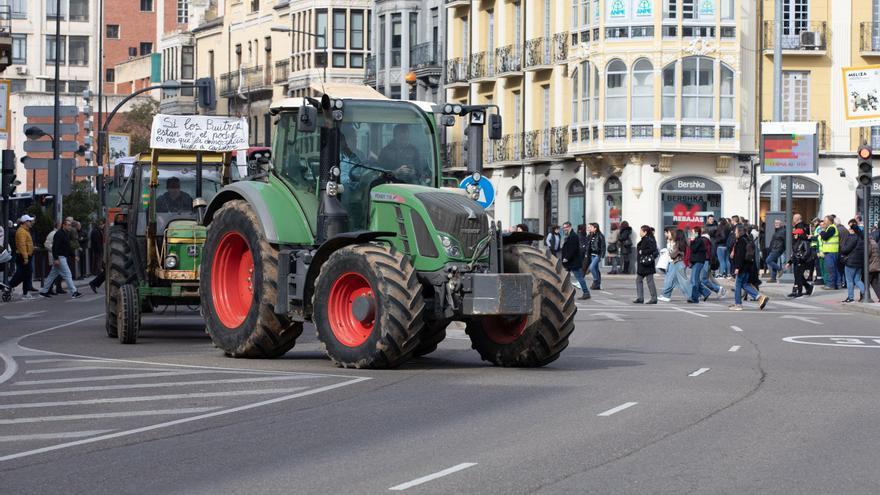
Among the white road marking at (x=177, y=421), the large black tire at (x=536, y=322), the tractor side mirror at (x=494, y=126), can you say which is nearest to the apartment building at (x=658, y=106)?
the tractor side mirror at (x=494, y=126)

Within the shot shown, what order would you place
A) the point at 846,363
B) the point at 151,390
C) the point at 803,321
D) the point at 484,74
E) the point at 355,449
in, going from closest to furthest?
1. the point at 355,449
2. the point at 151,390
3. the point at 846,363
4. the point at 803,321
5. the point at 484,74

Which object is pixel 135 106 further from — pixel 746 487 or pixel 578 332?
pixel 746 487

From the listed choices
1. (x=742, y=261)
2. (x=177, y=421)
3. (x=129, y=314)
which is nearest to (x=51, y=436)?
(x=177, y=421)

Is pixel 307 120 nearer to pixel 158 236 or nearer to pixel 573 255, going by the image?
pixel 158 236

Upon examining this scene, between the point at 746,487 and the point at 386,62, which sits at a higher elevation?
the point at 386,62

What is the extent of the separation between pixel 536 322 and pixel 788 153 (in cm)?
3374

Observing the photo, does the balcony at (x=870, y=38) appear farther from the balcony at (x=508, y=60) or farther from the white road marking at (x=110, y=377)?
the white road marking at (x=110, y=377)

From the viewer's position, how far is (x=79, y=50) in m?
129

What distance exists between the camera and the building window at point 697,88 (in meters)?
60.1

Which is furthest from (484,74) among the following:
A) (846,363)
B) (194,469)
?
(194,469)

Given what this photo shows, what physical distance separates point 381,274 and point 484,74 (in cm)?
5466

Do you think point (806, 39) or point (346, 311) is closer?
point (346, 311)

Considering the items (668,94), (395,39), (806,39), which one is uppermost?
(395,39)

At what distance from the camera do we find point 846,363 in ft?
66.3
